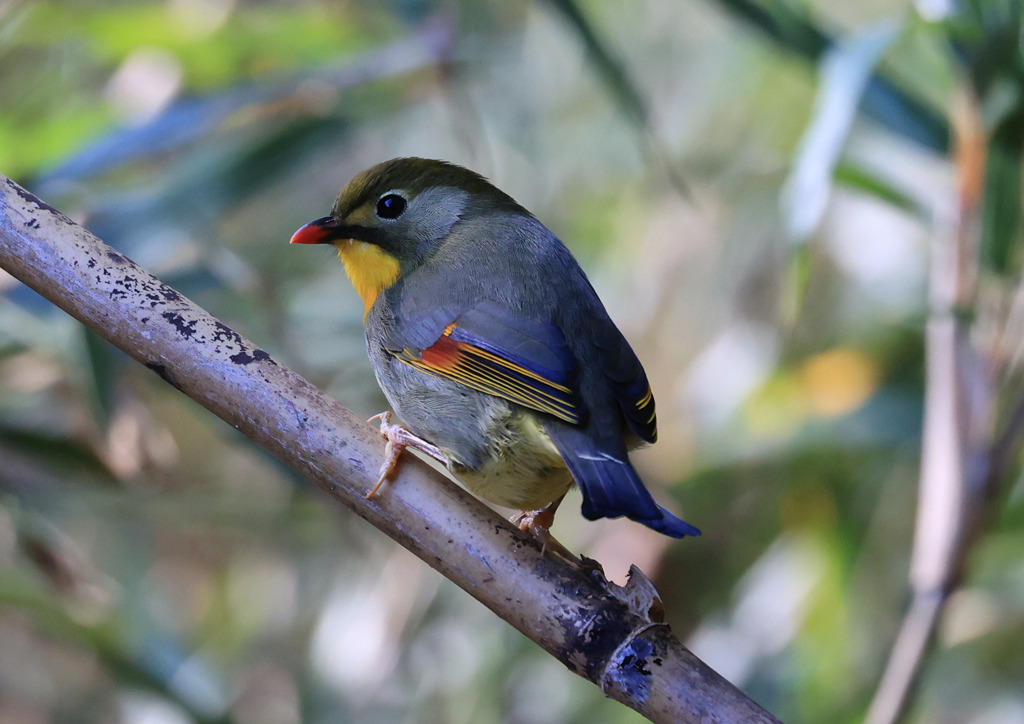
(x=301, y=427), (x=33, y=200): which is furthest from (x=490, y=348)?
(x=33, y=200)

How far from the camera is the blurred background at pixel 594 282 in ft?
9.28

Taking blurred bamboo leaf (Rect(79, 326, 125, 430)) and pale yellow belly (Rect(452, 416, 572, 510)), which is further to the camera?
blurred bamboo leaf (Rect(79, 326, 125, 430))

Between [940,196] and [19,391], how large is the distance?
3024 mm

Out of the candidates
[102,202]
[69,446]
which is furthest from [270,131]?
[69,446]

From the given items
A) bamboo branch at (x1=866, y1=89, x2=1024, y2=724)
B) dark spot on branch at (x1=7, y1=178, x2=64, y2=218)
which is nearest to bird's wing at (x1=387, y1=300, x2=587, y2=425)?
dark spot on branch at (x1=7, y1=178, x2=64, y2=218)

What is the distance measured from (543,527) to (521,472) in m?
0.12

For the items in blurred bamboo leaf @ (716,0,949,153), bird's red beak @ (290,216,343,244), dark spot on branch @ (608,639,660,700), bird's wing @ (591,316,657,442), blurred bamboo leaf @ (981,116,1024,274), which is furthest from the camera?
blurred bamboo leaf @ (716,0,949,153)

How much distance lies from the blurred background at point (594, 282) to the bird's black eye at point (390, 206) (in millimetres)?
716

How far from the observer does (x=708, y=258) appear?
4.05 meters

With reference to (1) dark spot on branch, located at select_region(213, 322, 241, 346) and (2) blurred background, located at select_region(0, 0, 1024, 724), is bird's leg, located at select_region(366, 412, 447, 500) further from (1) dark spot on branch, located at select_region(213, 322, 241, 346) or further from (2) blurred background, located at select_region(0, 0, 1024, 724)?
(2) blurred background, located at select_region(0, 0, 1024, 724)

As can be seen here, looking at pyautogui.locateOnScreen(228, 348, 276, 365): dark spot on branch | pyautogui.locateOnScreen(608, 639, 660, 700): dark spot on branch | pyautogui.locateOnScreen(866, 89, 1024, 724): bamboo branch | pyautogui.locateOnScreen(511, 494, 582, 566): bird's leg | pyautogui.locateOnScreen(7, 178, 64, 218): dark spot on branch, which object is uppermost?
pyautogui.locateOnScreen(866, 89, 1024, 724): bamboo branch

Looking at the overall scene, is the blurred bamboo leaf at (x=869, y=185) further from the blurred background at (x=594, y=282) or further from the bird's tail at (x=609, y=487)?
the bird's tail at (x=609, y=487)

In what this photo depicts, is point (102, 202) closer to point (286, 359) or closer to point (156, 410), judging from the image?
point (286, 359)

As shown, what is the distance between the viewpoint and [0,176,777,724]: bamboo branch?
152 cm
